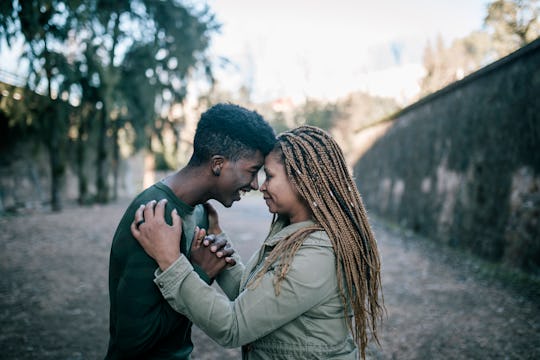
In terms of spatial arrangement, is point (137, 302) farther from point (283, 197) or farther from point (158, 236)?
point (283, 197)

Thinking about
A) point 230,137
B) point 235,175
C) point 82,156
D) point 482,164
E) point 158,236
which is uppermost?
point 82,156

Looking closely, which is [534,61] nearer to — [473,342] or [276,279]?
[473,342]

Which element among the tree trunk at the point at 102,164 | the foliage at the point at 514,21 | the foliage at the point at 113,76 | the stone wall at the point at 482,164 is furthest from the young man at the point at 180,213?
the foliage at the point at 514,21

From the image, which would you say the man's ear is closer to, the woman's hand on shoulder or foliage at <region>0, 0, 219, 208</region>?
the woman's hand on shoulder

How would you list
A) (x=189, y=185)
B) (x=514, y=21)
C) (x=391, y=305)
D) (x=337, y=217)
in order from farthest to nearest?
(x=514, y=21), (x=391, y=305), (x=189, y=185), (x=337, y=217)

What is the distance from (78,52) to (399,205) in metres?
12.0

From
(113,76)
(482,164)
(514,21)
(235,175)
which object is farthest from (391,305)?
(514,21)

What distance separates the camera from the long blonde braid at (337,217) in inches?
59.7

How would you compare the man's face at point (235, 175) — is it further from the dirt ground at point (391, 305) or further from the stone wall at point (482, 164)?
the stone wall at point (482, 164)

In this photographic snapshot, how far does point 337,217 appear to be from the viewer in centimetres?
158

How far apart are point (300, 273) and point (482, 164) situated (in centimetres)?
772

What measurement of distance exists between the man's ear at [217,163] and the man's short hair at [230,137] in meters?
0.03

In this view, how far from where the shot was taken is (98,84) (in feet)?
41.6

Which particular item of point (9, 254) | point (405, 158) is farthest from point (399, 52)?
point (9, 254)
